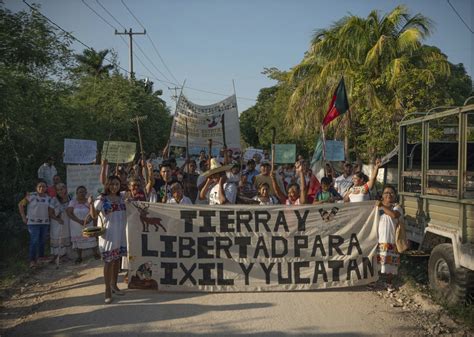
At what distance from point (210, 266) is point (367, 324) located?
2286 mm

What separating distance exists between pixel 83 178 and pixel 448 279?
25.7 feet

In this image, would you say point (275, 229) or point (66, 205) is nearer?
point (275, 229)

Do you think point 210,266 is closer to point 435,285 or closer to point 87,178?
point 435,285

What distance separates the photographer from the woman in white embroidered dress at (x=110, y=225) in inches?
227

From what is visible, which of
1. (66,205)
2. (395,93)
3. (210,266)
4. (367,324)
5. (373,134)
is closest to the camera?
(367,324)

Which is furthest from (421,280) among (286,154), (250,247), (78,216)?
(78,216)

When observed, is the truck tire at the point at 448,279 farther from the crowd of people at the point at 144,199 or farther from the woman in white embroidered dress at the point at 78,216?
the woman in white embroidered dress at the point at 78,216

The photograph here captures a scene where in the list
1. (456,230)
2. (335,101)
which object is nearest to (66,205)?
(335,101)

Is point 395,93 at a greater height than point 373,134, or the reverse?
point 395,93

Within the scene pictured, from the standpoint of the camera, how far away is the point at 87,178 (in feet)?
34.0

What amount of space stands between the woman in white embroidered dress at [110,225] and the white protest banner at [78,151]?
16.5ft

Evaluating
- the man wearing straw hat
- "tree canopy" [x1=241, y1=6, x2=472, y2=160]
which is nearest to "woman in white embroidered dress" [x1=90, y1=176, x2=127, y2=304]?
the man wearing straw hat

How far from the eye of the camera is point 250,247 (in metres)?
6.40

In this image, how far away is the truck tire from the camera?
5.27 metres
